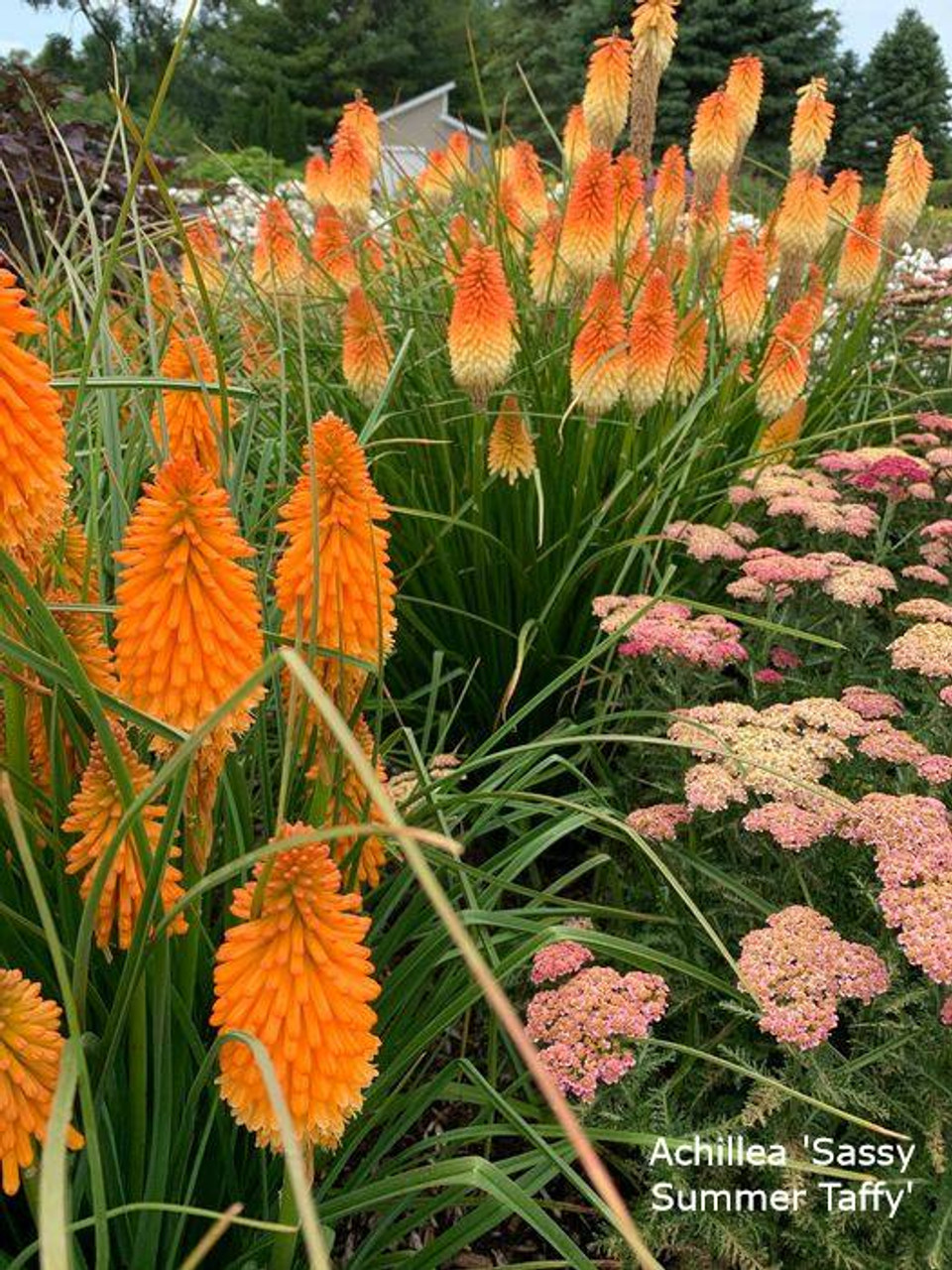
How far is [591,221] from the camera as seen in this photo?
3.41 meters

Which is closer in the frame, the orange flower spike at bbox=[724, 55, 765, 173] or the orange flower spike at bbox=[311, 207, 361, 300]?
the orange flower spike at bbox=[311, 207, 361, 300]

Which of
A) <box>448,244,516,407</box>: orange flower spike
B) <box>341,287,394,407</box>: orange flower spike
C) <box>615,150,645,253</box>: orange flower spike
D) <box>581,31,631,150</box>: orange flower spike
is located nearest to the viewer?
<box>448,244,516,407</box>: orange flower spike

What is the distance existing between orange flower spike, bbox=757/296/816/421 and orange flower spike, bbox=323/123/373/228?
1.56m

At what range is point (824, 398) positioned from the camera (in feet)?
14.3

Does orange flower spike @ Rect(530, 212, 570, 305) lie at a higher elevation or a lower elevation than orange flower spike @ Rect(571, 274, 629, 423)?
higher

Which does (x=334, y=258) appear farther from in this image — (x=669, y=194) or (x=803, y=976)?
(x=803, y=976)

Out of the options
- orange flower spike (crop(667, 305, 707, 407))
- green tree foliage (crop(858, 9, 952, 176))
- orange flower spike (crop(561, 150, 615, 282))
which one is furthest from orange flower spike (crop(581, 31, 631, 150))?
green tree foliage (crop(858, 9, 952, 176))

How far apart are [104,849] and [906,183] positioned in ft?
13.8

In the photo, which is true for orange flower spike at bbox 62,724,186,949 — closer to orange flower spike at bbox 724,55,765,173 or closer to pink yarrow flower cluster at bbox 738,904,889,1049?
pink yarrow flower cluster at bbox 738,904,889,1049

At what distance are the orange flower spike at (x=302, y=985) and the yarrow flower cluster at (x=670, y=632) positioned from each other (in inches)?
49.1

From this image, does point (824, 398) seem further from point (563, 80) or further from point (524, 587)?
point (563, 80)

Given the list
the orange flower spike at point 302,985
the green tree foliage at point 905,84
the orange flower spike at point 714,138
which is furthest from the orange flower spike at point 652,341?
the green tree foliage at point 905,84

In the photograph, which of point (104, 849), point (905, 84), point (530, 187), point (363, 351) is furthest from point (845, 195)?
point (905, 84)

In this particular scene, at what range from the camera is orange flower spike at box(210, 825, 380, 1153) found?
113 centimetres
